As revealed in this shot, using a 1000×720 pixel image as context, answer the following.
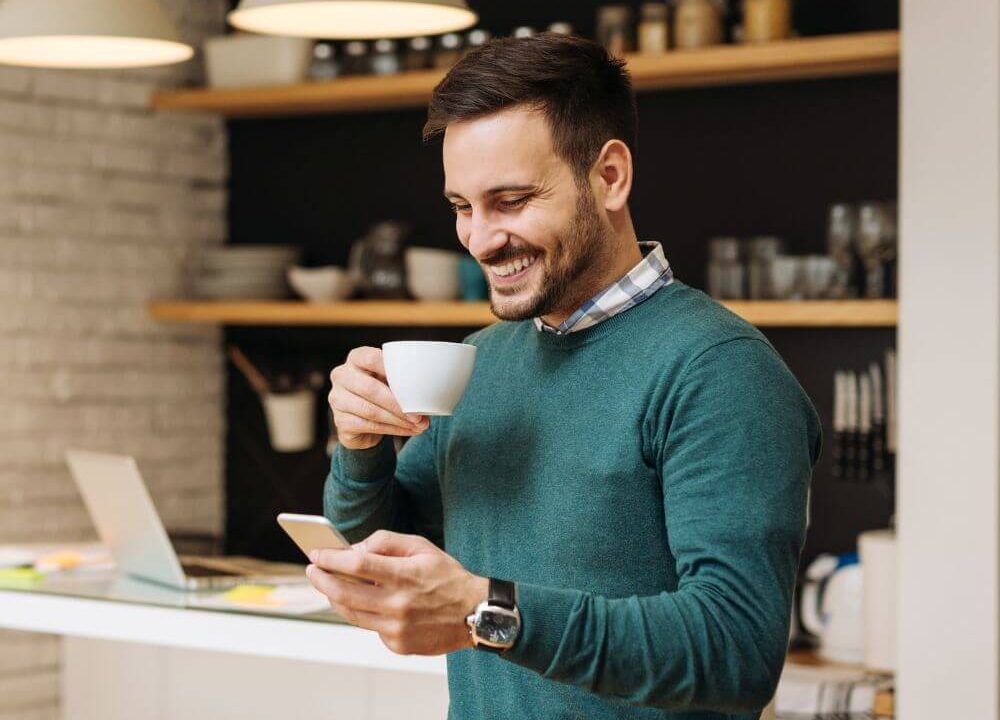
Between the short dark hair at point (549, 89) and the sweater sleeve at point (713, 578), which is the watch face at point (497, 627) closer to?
the sweater sleeve at point (713, 578)

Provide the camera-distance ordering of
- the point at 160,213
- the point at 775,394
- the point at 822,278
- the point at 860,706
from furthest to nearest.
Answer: the point at 160,213
the point at 822,278
the point at 860,706
the point at 775,394

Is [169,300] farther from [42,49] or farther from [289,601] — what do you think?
[289,601]

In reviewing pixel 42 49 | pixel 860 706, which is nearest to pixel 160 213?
pixel 42 49

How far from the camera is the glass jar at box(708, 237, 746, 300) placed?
3725 mm

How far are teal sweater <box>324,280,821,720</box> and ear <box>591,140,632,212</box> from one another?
4.7 inches

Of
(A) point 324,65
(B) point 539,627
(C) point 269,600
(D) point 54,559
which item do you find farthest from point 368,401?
(A) point 324,65

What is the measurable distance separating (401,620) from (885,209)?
2.48 m

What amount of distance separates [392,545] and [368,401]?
1.26ft

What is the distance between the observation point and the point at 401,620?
130 cm

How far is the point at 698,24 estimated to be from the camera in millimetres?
3748

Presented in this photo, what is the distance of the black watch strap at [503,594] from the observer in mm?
1314

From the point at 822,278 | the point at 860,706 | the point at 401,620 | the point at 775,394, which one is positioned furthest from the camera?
the point at 822,278

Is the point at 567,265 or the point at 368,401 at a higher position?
the point at 567,265

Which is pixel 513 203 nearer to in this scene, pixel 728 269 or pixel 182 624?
pixel 182 624
